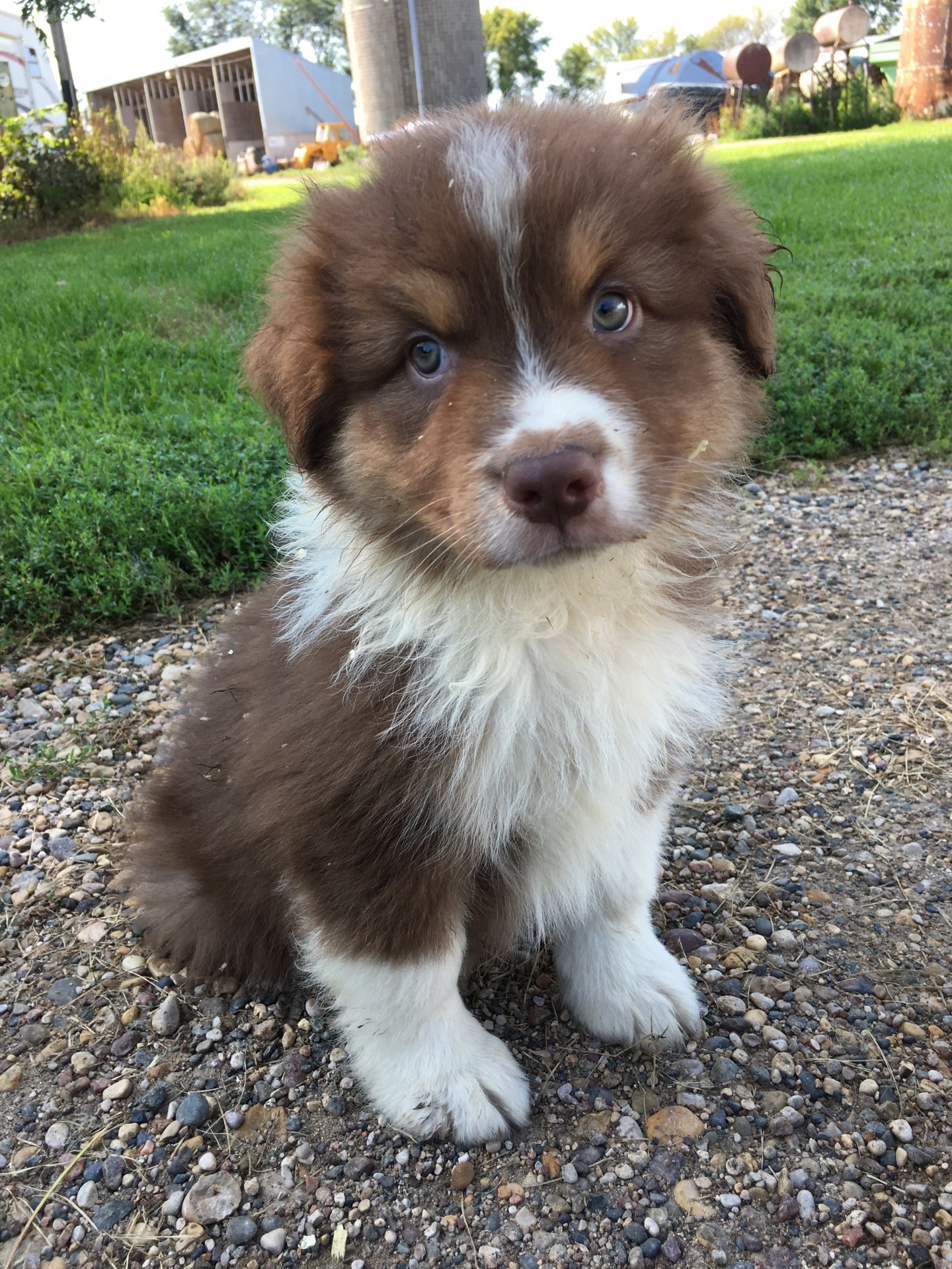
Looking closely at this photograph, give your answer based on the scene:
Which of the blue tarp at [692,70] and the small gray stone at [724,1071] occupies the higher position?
the blue tarp at [692,70]

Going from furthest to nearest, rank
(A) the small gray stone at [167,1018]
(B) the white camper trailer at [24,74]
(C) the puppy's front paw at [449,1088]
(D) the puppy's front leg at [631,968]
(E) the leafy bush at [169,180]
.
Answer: (B) the white camper trailer at [24,74]
(E) the leafy bush at [169,180]
(A) the small gray stone at [167,1018]
(D) the puppy's front leg at [631,968]
(C) the puppy's front paw at [449,1088]

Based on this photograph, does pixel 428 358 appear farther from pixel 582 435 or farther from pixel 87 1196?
pixel 87 1196

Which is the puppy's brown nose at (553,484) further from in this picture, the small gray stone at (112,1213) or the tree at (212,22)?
the tree at (212,22)

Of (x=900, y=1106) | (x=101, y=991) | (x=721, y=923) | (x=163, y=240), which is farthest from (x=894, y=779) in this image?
(x=163, y=240)

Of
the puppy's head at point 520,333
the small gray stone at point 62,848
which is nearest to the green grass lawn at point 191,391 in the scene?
the puppy's head at point 520,333

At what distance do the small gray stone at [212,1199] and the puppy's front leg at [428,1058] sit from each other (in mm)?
385

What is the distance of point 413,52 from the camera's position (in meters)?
9.94

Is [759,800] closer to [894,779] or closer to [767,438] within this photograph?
[894,779]

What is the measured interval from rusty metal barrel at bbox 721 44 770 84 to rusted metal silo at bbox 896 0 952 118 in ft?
25.5

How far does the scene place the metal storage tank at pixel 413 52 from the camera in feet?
32.2

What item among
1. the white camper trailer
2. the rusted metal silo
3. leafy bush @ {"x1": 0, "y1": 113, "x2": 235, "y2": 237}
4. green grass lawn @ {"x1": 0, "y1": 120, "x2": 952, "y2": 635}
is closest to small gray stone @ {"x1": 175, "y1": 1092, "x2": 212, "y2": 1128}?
green grass lawn @ {"x1": 0, "y1": 120, "x2": 952, "y2": 635}

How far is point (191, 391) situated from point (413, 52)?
217 inches

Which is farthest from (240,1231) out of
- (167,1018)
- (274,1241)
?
(167,1018)

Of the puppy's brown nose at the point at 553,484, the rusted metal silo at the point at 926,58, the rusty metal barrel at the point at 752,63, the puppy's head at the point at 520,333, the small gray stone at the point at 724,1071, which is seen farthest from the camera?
the rusty metal barrel at the point at 752,63
